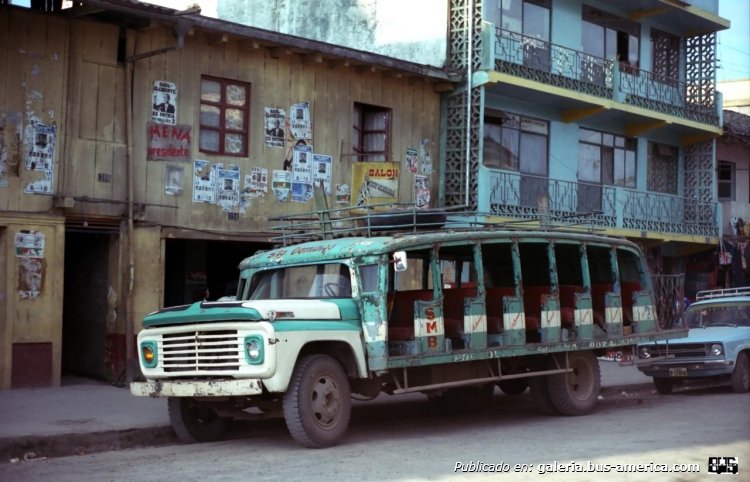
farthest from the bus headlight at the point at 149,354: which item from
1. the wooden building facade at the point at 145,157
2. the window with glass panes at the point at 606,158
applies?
the window with glass panes at the point at 606,158

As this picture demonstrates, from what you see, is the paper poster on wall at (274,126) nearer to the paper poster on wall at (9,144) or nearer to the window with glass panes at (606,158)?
the paper poster on wall at (9,144)

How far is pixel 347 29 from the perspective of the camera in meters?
23.0

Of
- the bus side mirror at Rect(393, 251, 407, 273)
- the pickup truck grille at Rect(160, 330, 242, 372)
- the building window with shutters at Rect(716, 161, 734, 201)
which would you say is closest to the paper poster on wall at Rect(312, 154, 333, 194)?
the bus side mirror at Rect(393, 251, 407, 273)

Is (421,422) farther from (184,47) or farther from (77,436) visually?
(184,47)

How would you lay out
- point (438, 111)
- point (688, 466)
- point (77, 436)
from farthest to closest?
point (438, 111), point (77, 436), point (688, 466)

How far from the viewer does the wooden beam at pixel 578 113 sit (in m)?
22.7

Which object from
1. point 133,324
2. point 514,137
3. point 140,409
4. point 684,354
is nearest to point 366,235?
point 140,409

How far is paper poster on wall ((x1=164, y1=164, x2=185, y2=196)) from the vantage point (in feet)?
51.6

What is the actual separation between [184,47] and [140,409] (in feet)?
20.8

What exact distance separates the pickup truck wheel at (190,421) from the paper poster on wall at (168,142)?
5.77 m

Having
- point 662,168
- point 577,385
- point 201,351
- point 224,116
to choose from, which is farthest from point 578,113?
point 201,351

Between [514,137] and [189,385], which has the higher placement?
[514,137]

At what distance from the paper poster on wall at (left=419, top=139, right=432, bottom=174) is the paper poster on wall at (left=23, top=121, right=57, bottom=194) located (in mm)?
7964

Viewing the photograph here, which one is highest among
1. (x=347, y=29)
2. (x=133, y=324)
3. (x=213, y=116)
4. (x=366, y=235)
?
(x=347, y=29)
